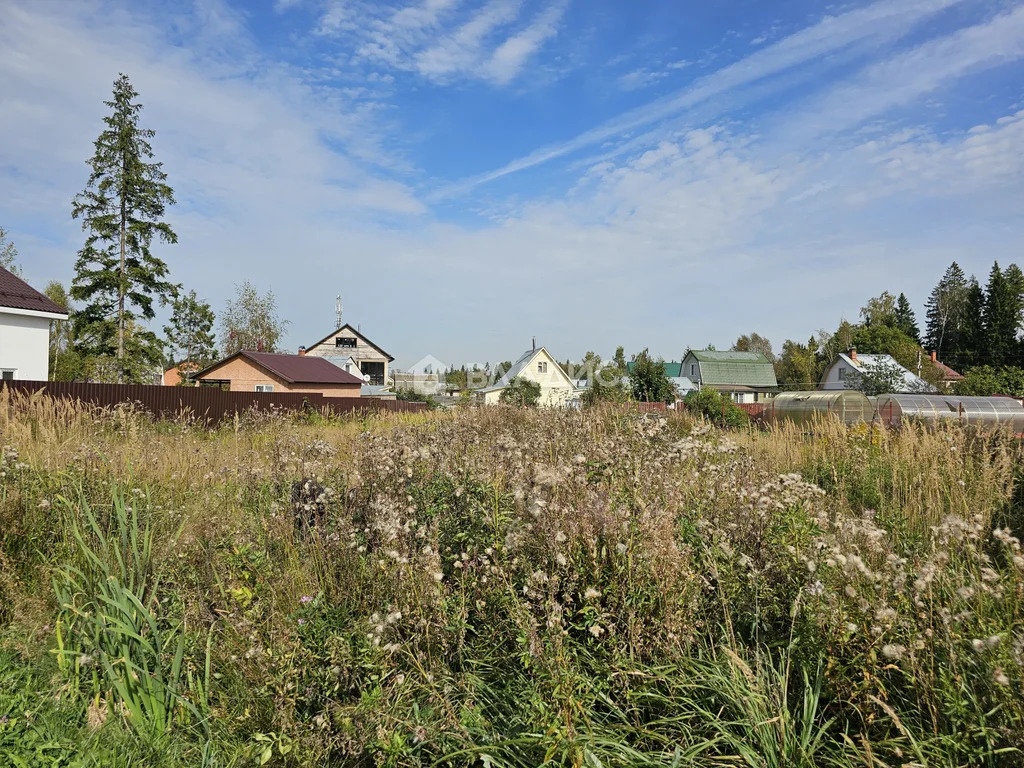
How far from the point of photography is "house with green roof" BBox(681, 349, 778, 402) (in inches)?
2544

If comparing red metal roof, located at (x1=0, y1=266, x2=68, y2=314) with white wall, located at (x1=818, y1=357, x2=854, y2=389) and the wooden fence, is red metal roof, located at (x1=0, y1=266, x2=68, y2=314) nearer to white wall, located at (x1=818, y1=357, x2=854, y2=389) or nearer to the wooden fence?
the wooden fence

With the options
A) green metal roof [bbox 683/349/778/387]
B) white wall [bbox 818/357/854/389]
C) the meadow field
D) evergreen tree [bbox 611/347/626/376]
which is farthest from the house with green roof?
the meadow field

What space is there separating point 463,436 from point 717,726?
15.7 feet

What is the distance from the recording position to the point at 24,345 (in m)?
20.4

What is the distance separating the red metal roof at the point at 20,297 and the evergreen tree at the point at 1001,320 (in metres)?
71.4

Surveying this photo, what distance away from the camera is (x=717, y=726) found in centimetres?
217

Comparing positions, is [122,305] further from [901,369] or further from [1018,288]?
[1018,288]

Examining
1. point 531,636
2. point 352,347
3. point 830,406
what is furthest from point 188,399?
point 352,347

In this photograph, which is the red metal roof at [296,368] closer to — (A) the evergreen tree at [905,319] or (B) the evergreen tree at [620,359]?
(B) the evergreen tree at [620,359]

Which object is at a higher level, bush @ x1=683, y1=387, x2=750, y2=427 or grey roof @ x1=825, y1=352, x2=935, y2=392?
grey roof @ x1=825, y1=352, x2=935, y2=392

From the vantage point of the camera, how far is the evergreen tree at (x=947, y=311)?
70688mm

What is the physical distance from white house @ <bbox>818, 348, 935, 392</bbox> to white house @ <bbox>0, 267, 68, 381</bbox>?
134 ft

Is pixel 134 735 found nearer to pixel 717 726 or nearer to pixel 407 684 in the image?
pixel 407 684

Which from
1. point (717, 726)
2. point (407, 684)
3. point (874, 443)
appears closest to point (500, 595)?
point (407, 684)
